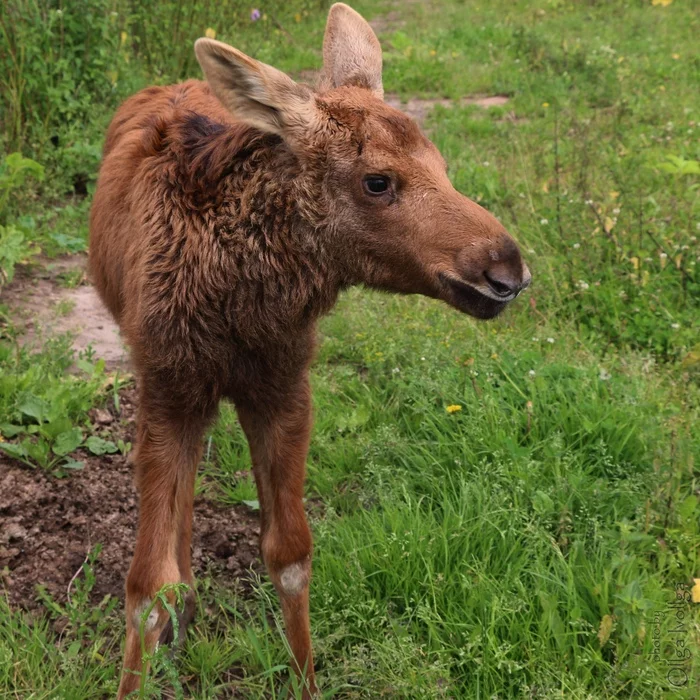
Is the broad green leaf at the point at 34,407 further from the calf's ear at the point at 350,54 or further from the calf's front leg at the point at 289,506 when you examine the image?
the calf's ear at the point at 350,54

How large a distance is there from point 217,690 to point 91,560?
2.87 feet

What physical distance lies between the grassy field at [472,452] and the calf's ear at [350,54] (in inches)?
63.1

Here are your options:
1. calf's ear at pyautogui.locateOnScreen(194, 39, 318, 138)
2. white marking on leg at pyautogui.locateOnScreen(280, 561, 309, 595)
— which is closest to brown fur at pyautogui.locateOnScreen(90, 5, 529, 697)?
calf's ear at pyautogui.locateOnScreen(194, 39, 318, 138)

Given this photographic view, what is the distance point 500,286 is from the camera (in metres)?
2.67

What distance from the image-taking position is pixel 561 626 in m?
3.06

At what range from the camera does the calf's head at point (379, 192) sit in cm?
271

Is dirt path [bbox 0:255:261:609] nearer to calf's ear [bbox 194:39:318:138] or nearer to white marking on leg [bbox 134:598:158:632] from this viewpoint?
white marking on leg [bbox 134:598:158:632]

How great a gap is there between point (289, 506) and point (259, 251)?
980 mm

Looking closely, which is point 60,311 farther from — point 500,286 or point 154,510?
point 500,286

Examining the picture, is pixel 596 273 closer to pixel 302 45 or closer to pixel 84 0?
pixel 84 0

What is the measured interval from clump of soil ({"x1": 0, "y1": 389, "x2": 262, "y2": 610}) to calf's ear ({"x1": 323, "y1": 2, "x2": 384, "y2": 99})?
2.05 meters

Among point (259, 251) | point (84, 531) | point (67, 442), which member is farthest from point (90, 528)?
point (259, 251)

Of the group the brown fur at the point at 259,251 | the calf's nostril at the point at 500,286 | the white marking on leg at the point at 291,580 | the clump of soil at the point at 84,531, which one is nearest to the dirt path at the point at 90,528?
the clump of soil at the point at 84,531

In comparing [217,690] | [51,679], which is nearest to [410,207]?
[217,690]
